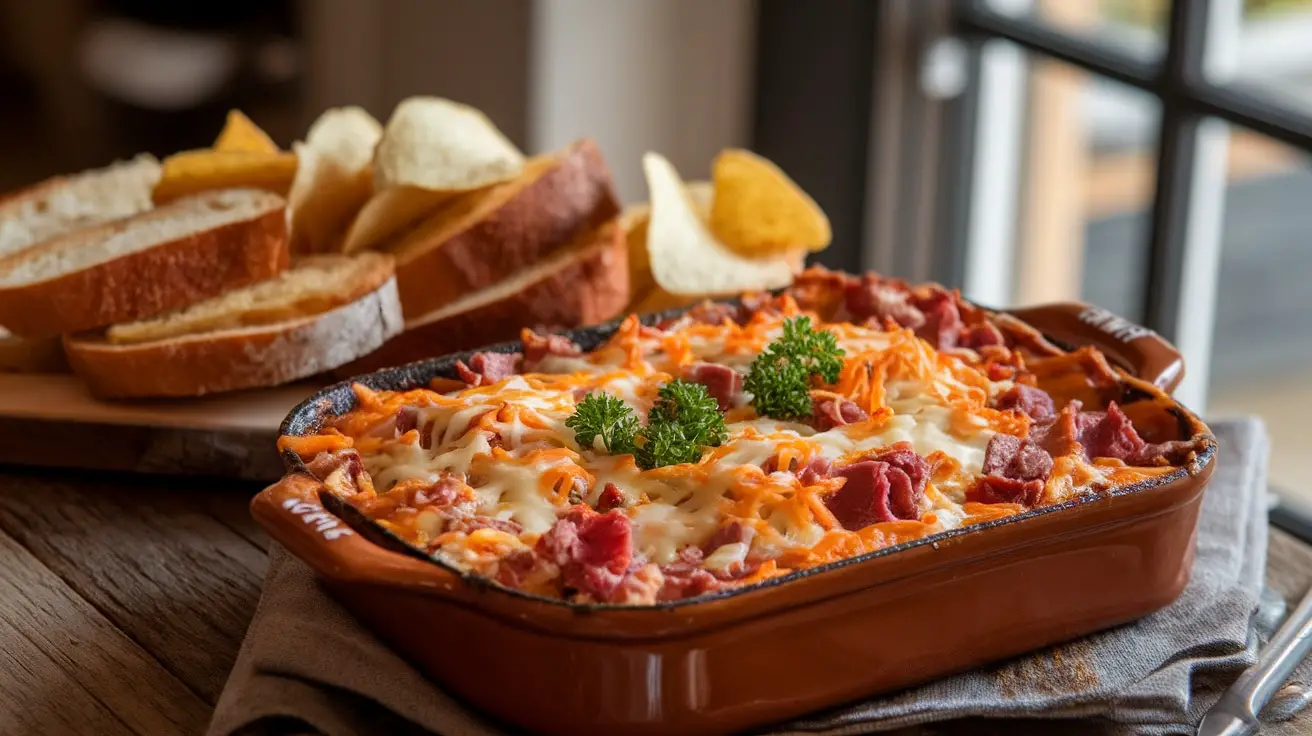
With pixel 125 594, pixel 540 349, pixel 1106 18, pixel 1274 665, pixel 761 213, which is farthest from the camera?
pixel 1106 18

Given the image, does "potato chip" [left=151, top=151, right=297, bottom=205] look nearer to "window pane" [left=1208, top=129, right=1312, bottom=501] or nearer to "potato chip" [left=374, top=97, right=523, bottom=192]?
"potato chip" [left=374, top=97, right=523, bottom=192]

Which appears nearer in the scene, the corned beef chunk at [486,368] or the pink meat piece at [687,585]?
the pink meat piece at [687,585]

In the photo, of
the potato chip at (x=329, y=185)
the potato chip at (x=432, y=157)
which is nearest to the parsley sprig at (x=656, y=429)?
the potato chip at (x=432, y=157)

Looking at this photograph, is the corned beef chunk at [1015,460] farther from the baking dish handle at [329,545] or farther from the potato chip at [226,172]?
the potato chip at [226,172]

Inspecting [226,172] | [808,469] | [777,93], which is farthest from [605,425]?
[777,93]

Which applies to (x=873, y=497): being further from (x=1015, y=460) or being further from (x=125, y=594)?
(x=125, y=594)

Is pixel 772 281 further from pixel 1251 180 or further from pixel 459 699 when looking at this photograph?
pixel 1251 180

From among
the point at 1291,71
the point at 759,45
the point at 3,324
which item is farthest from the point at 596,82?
the point at 1291,71

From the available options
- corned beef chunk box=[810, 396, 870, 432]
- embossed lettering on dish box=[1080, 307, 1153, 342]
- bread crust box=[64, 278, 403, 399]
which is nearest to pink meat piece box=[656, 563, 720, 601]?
corned beef chunk box=[810, 396, 870, 432]
